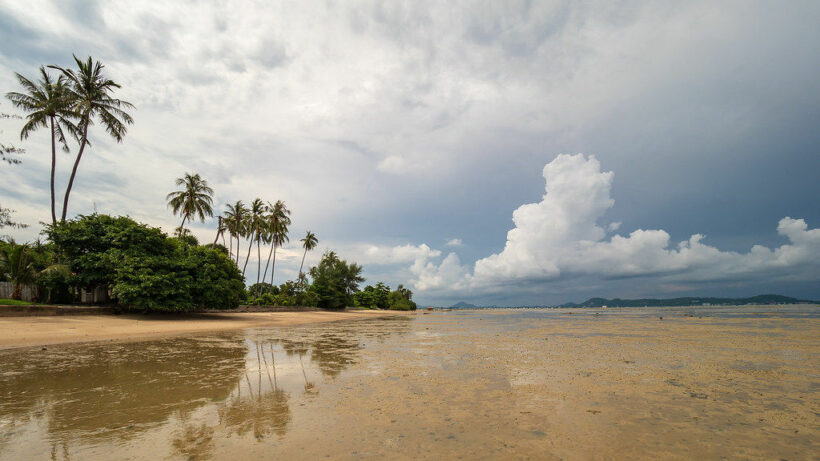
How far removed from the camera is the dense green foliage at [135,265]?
81.2ft

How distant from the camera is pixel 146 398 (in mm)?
6445

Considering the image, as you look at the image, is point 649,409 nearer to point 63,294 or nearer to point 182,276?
point 182,276

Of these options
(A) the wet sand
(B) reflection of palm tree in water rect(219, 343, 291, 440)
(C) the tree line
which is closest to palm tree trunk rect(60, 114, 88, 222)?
(C) the tree line

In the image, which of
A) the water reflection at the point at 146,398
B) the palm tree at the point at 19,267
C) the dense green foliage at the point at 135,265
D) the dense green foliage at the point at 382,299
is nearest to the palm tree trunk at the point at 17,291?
the palm tree at the point at 19,267

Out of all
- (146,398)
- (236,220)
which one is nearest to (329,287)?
(236,220)

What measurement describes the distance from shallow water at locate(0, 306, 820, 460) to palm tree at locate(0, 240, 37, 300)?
66.8 ft

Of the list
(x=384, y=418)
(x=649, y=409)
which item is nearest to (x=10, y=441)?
(x=384, y=418)

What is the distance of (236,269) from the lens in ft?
115

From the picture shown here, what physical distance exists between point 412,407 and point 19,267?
1316 inches

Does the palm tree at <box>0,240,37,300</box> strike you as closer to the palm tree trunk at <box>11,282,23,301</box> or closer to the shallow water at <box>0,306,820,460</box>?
the palm tree trunk at <box>11,282,23,301</box>

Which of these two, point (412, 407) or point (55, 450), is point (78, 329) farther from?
point (412, 407)

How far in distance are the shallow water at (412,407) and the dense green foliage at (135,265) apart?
1567 centimetres

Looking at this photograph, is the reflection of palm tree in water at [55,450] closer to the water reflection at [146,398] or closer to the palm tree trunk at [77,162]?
the water reflection at [146,398]

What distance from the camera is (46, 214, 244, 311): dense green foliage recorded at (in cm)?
2475
